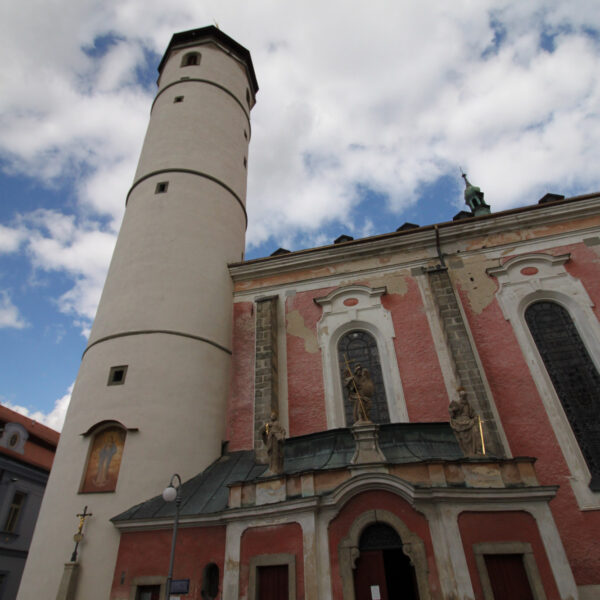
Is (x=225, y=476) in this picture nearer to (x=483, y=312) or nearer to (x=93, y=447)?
(x=93, y=447)

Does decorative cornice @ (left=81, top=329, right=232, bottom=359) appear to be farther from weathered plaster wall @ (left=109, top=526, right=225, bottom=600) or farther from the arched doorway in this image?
the arched doorway

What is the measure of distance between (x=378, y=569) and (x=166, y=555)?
13.9ft

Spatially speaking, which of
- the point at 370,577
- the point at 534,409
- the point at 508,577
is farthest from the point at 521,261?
the point at 370,577

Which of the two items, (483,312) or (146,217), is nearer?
(483,312)

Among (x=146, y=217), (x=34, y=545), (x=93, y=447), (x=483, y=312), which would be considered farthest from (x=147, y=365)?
(x=483, y=312)

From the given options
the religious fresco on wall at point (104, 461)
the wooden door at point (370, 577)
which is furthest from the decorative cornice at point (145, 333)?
the wooden door at point (370, 577)

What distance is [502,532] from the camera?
25.0 ft

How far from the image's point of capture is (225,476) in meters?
10.8

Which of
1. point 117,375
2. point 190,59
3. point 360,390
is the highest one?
point 190,59

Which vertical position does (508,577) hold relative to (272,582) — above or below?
below

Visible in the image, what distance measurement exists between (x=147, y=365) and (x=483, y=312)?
900 cm

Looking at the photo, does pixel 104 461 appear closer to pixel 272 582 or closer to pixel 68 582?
pixel 68 582

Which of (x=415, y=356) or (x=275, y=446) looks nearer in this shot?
(x=275, y=446)

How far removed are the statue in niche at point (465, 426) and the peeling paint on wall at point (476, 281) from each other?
380cm
